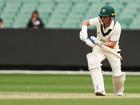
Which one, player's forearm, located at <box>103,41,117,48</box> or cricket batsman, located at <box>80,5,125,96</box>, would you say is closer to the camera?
cricket batsman, located at <box>80,5,125,96</box>

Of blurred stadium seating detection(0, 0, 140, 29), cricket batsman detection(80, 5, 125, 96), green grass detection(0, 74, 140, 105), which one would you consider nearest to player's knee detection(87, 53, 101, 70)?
cricket batsman detection(80, 5, 125, 96)

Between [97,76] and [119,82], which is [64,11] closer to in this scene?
[119,82]

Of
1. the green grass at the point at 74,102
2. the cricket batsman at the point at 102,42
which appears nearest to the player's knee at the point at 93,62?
the cricket batsman at the point at 102,42

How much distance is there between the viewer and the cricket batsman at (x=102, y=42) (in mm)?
14516

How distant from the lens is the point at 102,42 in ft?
48.5

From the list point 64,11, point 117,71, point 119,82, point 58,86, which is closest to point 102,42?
point 117,71

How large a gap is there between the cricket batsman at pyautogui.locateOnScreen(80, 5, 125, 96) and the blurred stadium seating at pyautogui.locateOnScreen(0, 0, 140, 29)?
401 inches

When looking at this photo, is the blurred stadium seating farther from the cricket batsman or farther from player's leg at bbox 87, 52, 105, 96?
player's leg at bbox 87, 52, 105, 96

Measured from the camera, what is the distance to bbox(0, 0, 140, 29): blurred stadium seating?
2522cm

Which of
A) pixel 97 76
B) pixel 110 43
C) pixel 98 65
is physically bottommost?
pixel 97 76

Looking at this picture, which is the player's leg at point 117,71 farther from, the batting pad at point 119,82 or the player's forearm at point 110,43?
the player's forearm at point 110,43

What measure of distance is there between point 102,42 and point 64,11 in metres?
10.9

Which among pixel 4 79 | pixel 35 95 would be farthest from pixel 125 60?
pixel 35 95

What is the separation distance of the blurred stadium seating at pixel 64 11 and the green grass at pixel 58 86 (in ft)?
11.4
